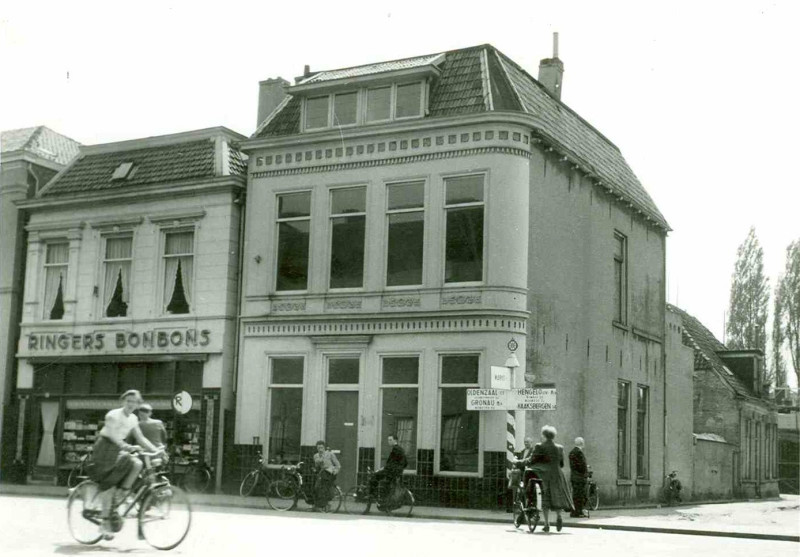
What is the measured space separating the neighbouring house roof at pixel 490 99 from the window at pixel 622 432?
17.4 ft

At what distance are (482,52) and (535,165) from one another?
3056mm

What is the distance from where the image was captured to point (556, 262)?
25.0 meters

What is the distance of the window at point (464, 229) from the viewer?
23.2 metres

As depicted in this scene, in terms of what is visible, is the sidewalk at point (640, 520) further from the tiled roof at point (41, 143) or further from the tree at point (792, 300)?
the tree at point (792, 300)

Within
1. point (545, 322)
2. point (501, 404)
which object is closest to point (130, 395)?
point (501, 404)

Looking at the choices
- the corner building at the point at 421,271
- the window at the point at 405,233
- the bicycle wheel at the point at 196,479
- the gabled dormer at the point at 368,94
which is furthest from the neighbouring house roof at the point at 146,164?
the bicycle wheel at the point at 196,479

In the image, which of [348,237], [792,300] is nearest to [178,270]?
[348,237]

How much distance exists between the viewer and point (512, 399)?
20562mm

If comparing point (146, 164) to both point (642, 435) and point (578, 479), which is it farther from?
point (642, 435)

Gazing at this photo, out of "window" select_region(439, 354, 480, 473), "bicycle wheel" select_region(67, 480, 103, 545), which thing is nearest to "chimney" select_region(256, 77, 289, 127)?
"window" select_region(439, 354, 480, 473)

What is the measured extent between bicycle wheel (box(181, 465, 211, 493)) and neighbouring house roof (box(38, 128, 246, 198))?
738 cm

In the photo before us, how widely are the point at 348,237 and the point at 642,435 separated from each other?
11.1m

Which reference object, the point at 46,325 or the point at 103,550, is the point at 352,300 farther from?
the point at 103,550

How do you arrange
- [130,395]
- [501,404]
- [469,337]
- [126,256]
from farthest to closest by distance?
[126,256] < [469,337] < [501,404] < [130,395]
